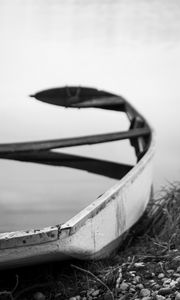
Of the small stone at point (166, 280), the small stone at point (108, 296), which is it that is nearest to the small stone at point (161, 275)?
A: the small stone at point (166, 280)

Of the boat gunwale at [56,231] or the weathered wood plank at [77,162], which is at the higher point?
the boat gunwale at [56,231]

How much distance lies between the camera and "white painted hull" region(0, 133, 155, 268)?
3232 millimetres

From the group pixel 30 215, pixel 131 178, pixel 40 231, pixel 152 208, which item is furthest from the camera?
pixel 30 215

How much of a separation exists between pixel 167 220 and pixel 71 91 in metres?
5.12

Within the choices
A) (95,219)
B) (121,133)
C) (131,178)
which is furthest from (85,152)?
(95,219)

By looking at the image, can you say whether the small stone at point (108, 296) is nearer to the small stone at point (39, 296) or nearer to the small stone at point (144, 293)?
the small stone at point (144, 293)

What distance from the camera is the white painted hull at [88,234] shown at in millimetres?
3232

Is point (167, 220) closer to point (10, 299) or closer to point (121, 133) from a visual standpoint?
point (10, 299)

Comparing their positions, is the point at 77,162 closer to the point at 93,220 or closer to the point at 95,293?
the point at 93,220

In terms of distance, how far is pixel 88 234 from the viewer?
3.70m

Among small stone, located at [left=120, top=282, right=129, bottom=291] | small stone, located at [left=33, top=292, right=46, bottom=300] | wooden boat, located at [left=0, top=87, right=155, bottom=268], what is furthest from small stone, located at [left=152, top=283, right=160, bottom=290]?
small stone, located at [left=33, top=292, right=46, bottom=300]

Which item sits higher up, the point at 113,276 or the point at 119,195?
the point at 119,195

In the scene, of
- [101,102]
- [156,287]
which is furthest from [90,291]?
[101,102]

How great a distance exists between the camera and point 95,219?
375 centimetres
